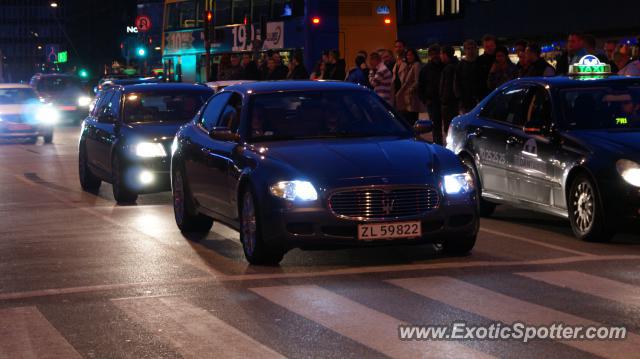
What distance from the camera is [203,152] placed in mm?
12852

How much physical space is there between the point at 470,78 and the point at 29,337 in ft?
45.1

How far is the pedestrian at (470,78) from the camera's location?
20938 mm

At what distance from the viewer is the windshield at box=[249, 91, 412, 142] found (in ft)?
39.3

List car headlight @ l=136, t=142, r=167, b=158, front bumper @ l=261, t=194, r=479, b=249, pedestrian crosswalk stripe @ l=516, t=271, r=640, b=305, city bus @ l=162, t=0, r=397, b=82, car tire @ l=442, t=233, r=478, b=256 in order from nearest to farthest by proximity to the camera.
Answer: pedestrian crosswalk stripe @ l=516, t=271, r=640, b=305
front bumper @ l=261, t=194, r=479, b=249
car tire @ l=442, t=233, r=478, b=256
car headlight @ l=136, t=142, r=167, b=158
city bus @ l=162, t=0, r=397, b=82

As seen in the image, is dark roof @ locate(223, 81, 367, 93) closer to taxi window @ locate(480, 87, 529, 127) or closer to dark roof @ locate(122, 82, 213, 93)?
taxi window @ locate(480, 87, 529, 127)

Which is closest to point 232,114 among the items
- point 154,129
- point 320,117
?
point 320,117

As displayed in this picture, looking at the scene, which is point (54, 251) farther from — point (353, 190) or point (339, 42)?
point (339, 42)

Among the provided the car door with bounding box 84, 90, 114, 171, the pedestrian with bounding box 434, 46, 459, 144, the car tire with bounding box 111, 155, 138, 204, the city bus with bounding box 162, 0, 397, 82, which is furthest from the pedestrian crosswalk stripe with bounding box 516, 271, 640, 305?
the city bus with bounding box 162, 0, 397, 82

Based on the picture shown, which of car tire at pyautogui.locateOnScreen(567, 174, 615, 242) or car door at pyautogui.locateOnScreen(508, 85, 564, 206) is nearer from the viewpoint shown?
car tire at pyautogui.locateOnScreen(567, 174, 615, 242)

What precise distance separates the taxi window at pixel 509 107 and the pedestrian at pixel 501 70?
5.13 m

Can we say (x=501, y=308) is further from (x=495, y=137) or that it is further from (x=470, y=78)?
(x=470, y=78)

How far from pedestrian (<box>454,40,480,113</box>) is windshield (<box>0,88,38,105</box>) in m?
18.7

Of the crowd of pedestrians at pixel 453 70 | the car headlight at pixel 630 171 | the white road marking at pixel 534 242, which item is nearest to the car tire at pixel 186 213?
the white road marking at pixel 534 242

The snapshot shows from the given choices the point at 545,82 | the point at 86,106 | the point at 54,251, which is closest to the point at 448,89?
the point at 545,82
